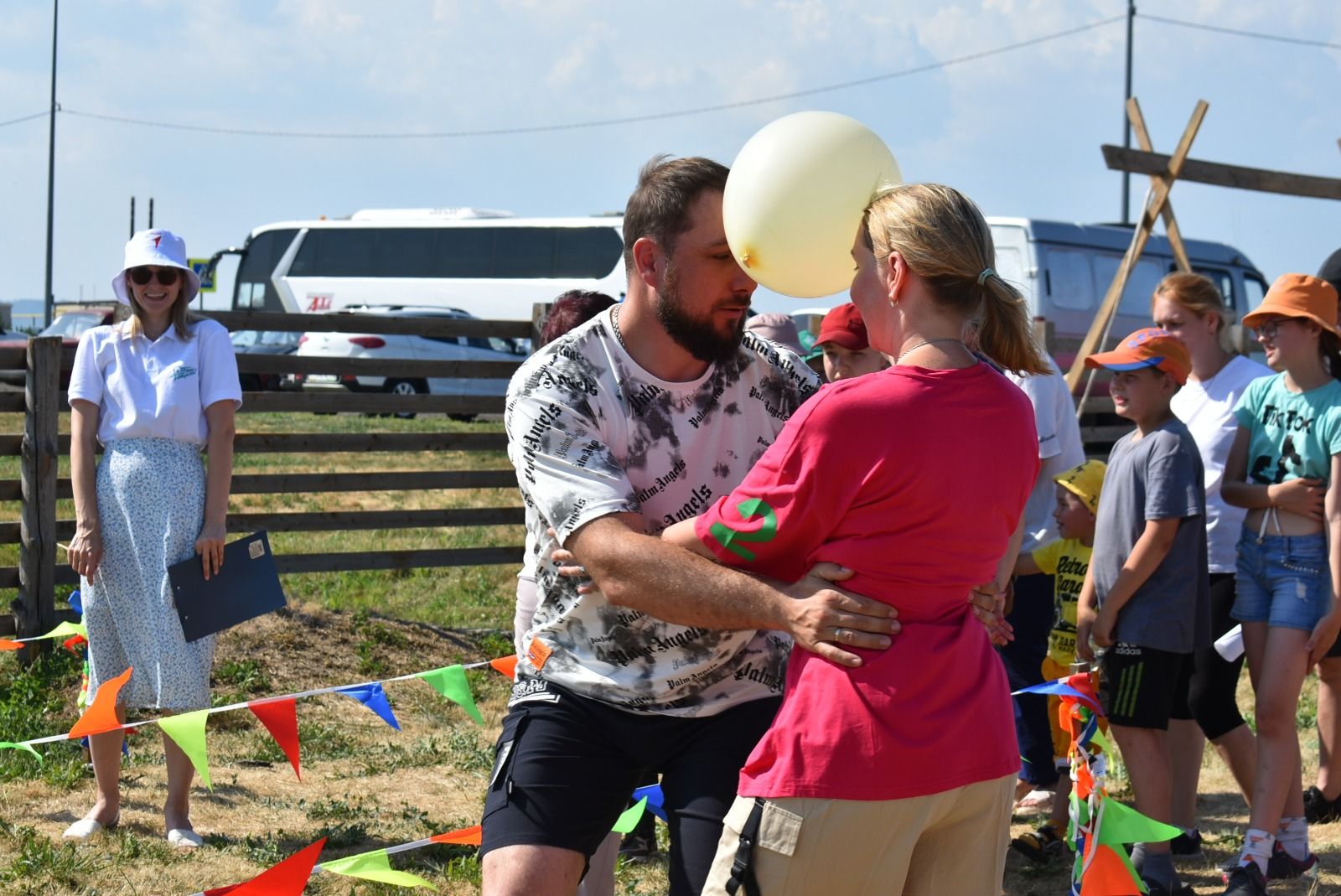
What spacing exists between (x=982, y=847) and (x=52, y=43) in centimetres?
3668

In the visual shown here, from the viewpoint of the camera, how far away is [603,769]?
2605 mm

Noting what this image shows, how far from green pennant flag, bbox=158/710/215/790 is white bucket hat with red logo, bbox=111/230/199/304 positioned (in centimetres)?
157

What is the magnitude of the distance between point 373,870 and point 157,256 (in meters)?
2.28

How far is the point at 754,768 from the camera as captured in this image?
2189mm

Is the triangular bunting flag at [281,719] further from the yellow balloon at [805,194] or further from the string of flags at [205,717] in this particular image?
the yellow balloon at [805,194]

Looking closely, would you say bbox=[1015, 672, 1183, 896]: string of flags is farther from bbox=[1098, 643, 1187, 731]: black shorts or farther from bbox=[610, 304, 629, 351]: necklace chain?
bbox=[610, 304, 629, 351]: necklace chain

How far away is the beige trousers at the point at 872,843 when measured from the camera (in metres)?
2.11

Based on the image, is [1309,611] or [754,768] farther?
[1309,611]

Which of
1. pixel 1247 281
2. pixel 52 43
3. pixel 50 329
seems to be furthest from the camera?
pixel 52 43

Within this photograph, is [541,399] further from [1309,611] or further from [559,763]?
[1309,611]

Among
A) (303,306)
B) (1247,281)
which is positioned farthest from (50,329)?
(1247,281)

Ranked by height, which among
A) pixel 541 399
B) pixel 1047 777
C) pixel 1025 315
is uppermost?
pixel 1025 315

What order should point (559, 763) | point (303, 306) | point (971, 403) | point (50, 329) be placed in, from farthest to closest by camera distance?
1. point (50, 329)
2. point (303, 306)
3. point (559, 763)
4. point (971, 403)

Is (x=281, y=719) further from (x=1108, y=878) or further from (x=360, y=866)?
(x=1108, y=878)
